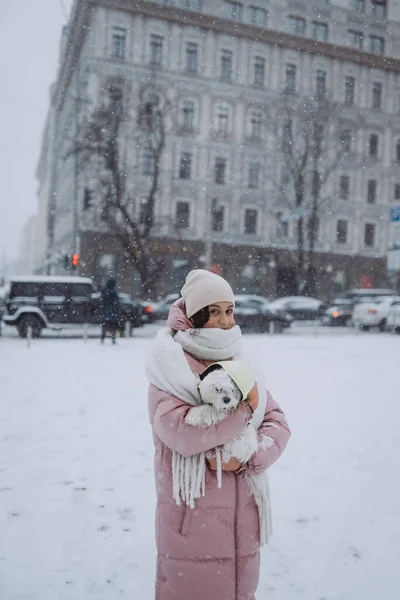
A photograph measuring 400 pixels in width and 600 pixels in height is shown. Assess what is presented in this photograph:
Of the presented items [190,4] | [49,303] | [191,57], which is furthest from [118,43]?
[49,303]

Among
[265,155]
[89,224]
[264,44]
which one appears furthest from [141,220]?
[264,44]

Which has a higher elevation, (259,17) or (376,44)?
(259,17)

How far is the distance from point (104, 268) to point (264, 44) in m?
20.5

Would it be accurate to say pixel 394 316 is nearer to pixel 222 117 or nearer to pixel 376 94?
pixel 222 117

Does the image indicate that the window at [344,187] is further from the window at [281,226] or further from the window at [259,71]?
the window at [259,71]

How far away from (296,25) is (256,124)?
25.5 ft

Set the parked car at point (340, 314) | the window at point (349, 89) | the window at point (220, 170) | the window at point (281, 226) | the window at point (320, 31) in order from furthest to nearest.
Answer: the window at point (349, 89), the window at point (281, 226), the window at point (320, 31), the window at point (220, 170), the parked car at point (340, 314)

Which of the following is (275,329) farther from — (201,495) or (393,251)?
(201,495)

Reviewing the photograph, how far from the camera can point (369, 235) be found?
41844 mm

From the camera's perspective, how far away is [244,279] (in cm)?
3750

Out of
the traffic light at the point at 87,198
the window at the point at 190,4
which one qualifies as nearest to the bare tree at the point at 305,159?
the window at the point at 190,4

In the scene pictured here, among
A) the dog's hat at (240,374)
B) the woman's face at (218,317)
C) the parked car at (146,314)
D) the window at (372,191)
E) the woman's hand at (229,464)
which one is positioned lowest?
the parked car at (146,314)

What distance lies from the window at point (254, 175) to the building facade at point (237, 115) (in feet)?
0.35

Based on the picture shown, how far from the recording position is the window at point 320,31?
3769 cm
